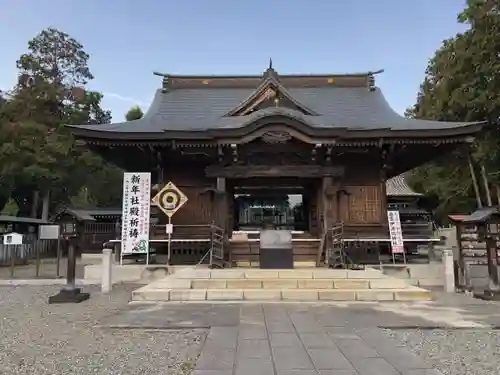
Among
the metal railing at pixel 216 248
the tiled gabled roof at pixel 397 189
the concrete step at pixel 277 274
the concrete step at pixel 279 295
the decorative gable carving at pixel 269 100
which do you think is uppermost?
the decorative gable carving at pixel 269 100

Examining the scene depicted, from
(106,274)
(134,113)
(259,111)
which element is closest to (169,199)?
(106,274)

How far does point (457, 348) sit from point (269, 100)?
9.96 m

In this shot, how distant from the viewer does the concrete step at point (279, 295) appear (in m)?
7.78

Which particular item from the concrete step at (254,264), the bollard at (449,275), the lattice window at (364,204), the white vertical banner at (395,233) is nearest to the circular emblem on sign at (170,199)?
the concrete step at (254,264)

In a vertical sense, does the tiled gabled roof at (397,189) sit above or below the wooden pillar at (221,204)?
above

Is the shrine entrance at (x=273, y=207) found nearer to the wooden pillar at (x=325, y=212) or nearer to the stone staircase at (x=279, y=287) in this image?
the wooden pillar at (x=325, y=212)

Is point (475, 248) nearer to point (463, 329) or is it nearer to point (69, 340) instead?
point (463, 329)

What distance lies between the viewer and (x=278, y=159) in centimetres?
1216

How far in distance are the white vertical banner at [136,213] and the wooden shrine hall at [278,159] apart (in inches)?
29.7

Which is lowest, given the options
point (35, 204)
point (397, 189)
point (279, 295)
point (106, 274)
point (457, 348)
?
point (457, 348)

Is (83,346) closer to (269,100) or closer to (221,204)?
(221,204)

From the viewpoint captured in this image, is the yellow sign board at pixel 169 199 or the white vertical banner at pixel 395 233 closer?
the white vertical banner at pixel 395 233

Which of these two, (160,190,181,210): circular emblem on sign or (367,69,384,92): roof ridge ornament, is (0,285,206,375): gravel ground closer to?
(160,190,181,210): circular emblem on sign

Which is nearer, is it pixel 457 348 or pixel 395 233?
pixel 457 348
